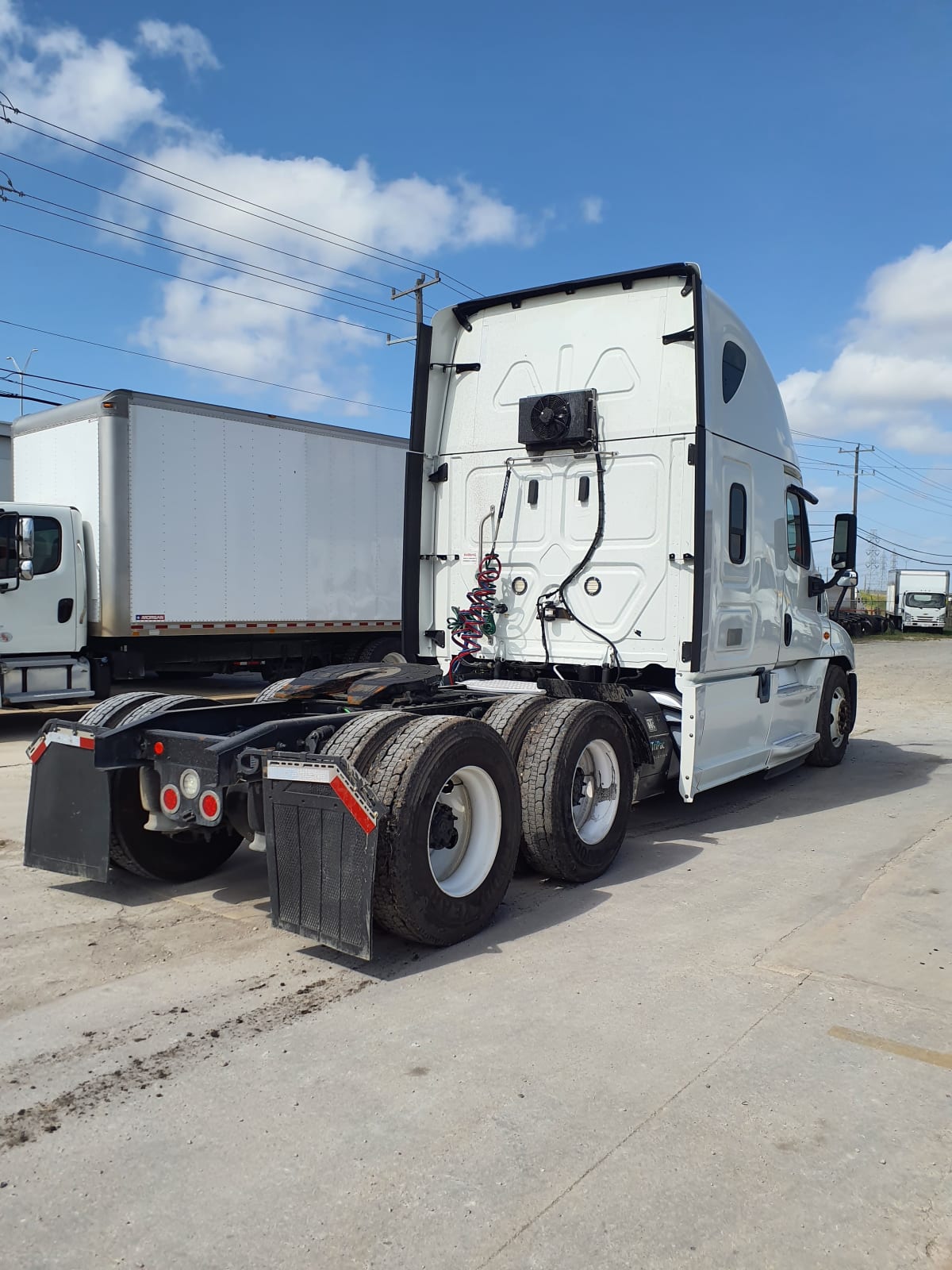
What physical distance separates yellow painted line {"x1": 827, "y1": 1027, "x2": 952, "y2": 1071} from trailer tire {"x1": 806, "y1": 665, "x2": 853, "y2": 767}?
5844 mm

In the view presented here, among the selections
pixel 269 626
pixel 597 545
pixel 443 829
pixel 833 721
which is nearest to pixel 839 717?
pixel 833 721

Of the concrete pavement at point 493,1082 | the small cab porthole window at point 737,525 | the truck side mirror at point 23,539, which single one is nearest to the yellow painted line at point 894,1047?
the concrete pavement at point 493,1082

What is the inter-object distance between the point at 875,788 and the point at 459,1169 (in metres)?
7.10

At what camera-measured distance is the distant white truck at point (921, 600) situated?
52406 mm

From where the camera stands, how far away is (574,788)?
597 centimetres

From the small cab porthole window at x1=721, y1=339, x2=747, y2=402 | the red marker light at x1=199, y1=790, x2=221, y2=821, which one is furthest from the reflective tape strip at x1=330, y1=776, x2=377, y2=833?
the small cab porthole window at x1=721, y1=339, x2=747, y2=402

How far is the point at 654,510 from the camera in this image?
6.85 metres

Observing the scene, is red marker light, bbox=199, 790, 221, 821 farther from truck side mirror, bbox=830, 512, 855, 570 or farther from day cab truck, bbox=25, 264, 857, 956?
truck side mirror, bbox=830, 512, 855, 570

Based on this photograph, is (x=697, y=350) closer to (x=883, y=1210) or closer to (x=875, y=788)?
(x=875, y=788)

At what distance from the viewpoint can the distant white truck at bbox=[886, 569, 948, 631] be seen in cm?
5241

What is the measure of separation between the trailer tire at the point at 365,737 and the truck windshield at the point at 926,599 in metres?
53.3

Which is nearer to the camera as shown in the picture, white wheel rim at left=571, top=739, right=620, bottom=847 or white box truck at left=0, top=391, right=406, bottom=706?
white wheel rim at left=571, top=739, right=620, bottom=847

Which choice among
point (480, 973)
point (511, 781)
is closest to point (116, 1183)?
point (480, 973)

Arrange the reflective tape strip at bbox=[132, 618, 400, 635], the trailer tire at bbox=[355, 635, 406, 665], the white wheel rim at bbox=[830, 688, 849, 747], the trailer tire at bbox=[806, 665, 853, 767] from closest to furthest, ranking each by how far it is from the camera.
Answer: the trailer tire at bbox=[806, 665, 853, 767] → the white wheel rim at bbox=[830, 688, 849, 747] → the reflective tape strip at bbox=[132, 618, 400, 635] → the trailer tire at bbox=[355, 635, 406, 665]
